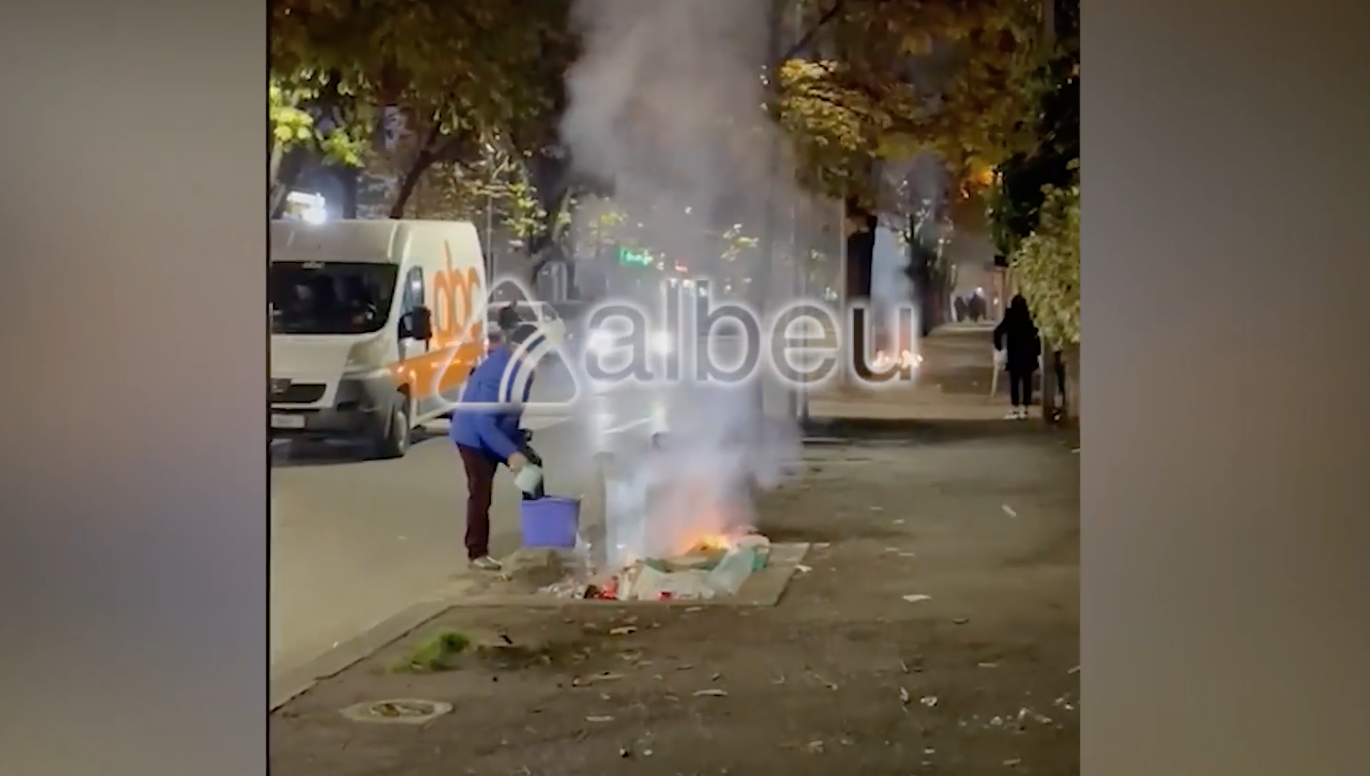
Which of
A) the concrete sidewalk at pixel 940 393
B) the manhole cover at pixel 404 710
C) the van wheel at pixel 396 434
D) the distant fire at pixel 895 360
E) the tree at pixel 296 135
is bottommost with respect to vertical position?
the manhole cover at pixel 404 710

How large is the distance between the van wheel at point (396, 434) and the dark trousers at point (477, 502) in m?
0.09

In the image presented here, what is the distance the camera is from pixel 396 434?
238 centimetres

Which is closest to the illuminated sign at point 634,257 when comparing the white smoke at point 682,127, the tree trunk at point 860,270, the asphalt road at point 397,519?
the white smoke at point 682,127

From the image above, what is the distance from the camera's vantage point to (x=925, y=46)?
2363 millimetres

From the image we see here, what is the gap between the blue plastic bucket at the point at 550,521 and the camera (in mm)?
2387

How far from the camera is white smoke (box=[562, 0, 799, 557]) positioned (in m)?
2.36

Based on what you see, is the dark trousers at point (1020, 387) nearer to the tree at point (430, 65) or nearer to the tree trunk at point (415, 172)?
the tree at point (430, 65)

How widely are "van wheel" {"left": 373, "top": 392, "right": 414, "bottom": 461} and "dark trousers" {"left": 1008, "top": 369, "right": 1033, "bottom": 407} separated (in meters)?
0.98

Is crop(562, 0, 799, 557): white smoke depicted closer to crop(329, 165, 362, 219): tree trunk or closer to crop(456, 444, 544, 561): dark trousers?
crop(456, 444, 544, 561): dark trousers

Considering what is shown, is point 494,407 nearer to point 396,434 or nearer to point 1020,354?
point 396,434

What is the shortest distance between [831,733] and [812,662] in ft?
0.39
